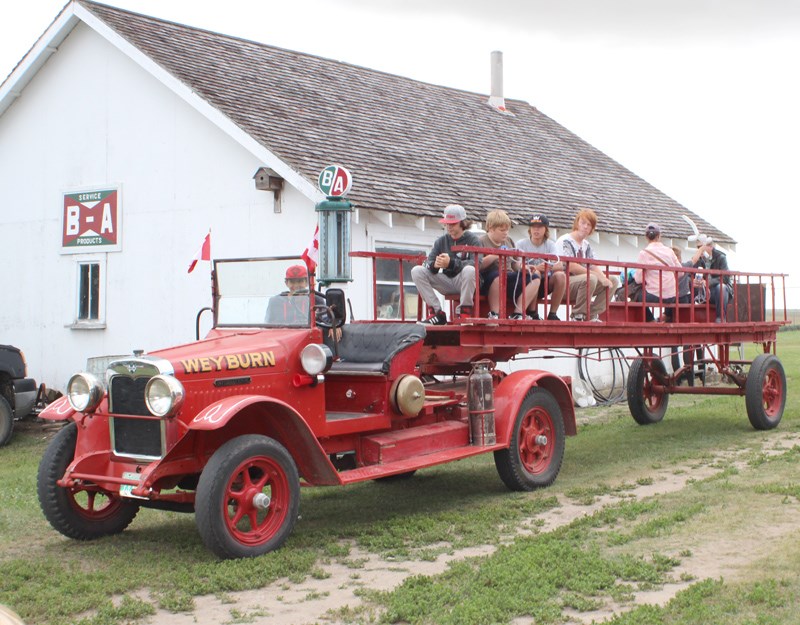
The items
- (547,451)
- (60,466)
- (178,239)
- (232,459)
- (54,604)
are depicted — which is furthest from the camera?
(178,239)

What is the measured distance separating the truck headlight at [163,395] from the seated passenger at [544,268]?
12.4ft

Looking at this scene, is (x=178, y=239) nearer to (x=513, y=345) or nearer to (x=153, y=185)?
(x=153, y=185)

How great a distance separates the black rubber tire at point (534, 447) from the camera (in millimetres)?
8648

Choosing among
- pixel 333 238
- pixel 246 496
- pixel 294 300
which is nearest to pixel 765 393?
pixel 333 238

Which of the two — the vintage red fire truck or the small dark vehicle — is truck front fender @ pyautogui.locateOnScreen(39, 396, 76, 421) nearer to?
the vintage red fire truck

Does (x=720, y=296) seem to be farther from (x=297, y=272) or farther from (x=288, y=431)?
(x=288, y=431)

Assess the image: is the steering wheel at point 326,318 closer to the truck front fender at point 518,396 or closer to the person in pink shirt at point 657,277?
the truck front fender at point 518,396

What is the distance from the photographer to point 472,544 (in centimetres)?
683

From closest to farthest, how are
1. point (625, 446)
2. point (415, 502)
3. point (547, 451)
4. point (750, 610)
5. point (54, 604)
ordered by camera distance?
point (750, 610), point (54, 604), point (415, 502), point (547, 451), point (625, 446)

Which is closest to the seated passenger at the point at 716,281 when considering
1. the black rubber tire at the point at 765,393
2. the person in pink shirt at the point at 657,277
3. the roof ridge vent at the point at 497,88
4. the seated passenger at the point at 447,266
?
the person in pink shirt at the point at 657,277

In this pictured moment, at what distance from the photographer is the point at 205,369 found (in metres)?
6.84

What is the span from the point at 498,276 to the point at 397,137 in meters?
8.23

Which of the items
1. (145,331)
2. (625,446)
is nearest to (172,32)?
(145,331)

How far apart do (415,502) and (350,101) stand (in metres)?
10.3
